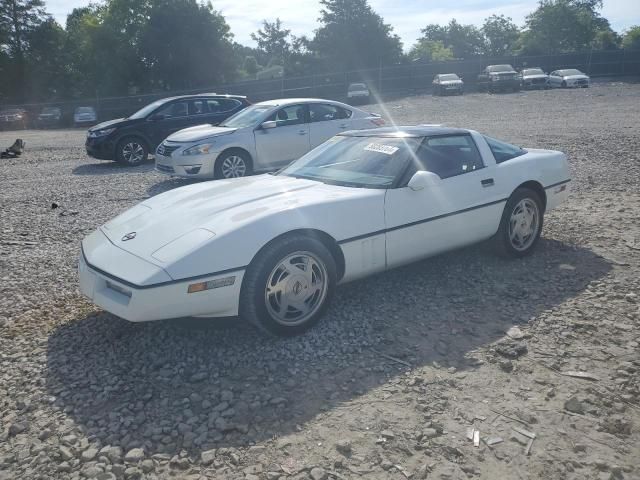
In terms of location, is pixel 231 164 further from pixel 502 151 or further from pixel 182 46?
pixel 182 46

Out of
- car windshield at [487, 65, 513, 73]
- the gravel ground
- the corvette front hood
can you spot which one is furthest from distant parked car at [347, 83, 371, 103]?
A: the corvette front hood

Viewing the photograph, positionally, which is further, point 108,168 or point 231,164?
point 108,168

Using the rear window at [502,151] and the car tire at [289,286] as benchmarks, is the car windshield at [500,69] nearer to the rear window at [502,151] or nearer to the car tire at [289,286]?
the rear window at [502,151]

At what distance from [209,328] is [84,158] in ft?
40.1

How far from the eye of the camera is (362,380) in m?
3.24

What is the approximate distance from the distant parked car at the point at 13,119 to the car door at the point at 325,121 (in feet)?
83.5

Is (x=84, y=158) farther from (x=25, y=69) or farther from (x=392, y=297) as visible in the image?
(x=25, y=69)

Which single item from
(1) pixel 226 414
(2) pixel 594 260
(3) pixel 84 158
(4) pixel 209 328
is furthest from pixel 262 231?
(3) pixel 84 158

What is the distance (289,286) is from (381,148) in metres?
1.63

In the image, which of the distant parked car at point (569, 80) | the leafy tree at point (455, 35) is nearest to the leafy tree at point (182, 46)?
the distant parked car at point (569, 80)

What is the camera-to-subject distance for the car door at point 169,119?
1240 centimetres

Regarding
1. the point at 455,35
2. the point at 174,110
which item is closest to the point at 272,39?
the point at 455,35

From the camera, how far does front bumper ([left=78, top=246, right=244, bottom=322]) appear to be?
3.26 metres

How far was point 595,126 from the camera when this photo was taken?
50.1 feet
